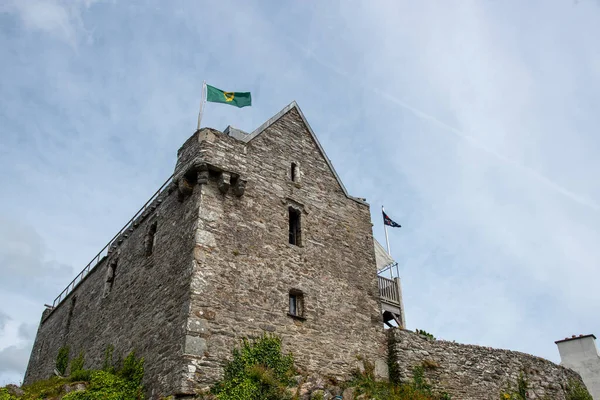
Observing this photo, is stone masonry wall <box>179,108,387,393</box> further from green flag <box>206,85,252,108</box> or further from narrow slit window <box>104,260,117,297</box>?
narrow slit window <box>104,260,117,297</box>

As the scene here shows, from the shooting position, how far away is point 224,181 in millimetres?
15125

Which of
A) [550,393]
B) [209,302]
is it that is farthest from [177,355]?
[550,393]

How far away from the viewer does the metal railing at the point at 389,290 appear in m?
19.5

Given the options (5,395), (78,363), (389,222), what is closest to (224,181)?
(5,395)

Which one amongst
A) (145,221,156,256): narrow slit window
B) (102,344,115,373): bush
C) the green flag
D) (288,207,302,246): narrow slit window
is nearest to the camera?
(102,344,115,373): bush

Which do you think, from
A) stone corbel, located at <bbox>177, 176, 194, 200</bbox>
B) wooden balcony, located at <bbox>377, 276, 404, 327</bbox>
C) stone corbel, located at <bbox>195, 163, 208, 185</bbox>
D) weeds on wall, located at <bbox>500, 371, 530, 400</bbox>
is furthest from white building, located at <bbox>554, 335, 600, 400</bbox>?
stone corbel, located at <bbox>177, 176, 194, 200</bbox>

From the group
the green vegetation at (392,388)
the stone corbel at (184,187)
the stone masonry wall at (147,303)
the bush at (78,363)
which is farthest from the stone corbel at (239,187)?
the bush at (78,363)

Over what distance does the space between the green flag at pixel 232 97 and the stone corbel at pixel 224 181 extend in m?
3.66

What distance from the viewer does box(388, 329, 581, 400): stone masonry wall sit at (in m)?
16.2

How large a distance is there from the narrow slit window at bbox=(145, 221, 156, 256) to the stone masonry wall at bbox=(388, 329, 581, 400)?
26.8 feet

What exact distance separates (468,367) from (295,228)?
7.22 meters

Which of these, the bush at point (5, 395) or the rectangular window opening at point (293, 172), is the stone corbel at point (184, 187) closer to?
the rectangular window opening at point (293, 172)

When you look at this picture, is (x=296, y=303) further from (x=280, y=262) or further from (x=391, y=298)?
(x=391, y=298)

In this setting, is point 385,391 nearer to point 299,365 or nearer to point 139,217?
point 299,365
